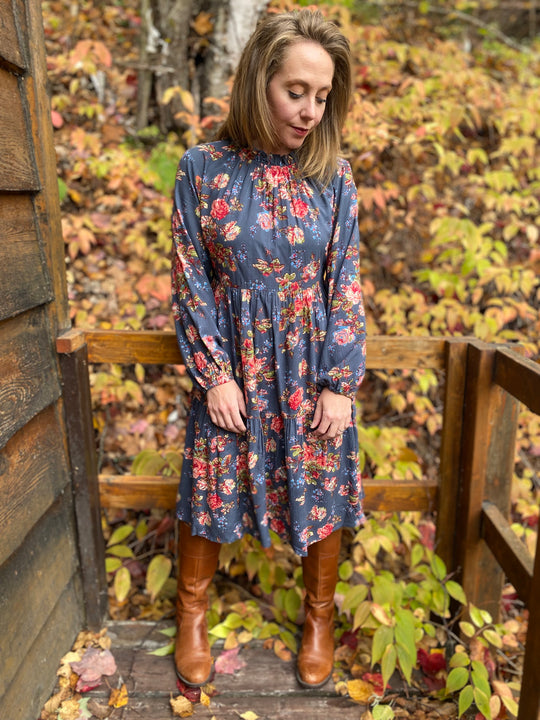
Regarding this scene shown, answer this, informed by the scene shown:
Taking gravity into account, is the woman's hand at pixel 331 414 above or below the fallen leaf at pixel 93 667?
above

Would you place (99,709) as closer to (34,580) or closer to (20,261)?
(34,580)

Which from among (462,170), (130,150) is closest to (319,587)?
(130,150)

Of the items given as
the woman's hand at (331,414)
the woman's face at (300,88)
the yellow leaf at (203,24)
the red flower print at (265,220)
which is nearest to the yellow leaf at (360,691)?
the woman's hand at (331,414)

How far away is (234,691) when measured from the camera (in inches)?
71.7

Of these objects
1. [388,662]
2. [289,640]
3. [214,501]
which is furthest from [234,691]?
[214,501]

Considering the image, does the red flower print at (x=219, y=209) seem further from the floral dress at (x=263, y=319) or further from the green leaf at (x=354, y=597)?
the green leaf at (x=354, y=597)

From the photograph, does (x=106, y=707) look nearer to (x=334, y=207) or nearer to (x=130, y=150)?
(x=334, y=207)

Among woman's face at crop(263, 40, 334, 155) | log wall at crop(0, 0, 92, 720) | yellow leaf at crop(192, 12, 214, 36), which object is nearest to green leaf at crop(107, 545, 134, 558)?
log wall at crop(0, 0, 92, 720)

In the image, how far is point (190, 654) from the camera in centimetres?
186

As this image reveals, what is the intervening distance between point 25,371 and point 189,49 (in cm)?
287

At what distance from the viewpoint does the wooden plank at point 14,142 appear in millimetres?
1418

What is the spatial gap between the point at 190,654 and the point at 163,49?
3.53 meters

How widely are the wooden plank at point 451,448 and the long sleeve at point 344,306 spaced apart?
50cm

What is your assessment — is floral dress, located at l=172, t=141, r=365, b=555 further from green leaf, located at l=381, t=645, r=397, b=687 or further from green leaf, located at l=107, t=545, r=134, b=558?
green leaf, located at l=107, t=545, r=134, b=558
